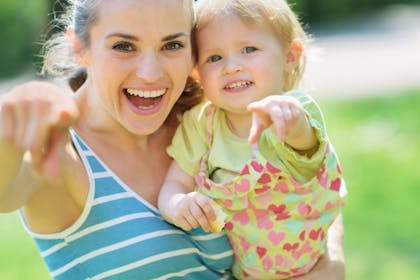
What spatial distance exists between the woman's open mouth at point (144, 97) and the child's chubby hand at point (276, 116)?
54 cm

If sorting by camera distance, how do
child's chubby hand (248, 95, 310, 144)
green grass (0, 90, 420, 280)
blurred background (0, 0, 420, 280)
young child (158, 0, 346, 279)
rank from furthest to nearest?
blurred background (0, 0, 420, 280) < green grass (0, 90, 420, 280) < young child (158, 0, 346, 279) < child's chubby hand (248, 95, 310, 144)

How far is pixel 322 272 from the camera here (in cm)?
301

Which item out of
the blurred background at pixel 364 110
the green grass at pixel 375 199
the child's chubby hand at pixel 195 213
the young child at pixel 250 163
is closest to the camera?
the child's chubby hand at pixel 195 213

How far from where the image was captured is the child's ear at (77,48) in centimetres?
294

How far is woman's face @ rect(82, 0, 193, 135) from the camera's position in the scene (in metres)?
2.77

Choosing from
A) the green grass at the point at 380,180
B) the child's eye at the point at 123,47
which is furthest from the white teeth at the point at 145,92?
the green grass at the point at 380,180

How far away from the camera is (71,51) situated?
10.2ft

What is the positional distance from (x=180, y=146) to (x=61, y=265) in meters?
0.54

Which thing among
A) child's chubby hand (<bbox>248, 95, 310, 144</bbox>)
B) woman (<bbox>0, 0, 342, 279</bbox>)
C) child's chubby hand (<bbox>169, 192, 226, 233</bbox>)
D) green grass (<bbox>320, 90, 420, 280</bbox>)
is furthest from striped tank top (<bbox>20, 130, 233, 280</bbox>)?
green grass (<bbox>320, 90, 420, 280</bbox>)

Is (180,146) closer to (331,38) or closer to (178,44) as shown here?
(178,44)

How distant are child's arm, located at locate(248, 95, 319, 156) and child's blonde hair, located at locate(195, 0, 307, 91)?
1.60 ft

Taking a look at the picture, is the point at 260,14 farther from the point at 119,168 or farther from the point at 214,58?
the point at 119,168

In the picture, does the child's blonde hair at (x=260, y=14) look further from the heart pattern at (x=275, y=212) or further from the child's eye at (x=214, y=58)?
the heart pattern at (x=275, y=212)

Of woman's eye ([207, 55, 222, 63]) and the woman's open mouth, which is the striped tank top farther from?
woman's eye ([207, 55, 222, 63])
